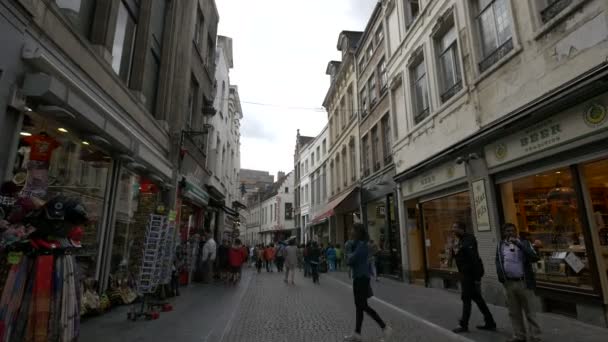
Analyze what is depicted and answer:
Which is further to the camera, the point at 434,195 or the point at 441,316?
the point at 434,195

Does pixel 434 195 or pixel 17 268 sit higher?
pixel 434 195

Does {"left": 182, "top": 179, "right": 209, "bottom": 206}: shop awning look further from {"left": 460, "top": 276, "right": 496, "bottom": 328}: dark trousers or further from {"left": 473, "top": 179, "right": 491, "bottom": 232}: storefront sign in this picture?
{"left": 460, "top": 276, "right": 496, "bottom": 328}: dark trousers

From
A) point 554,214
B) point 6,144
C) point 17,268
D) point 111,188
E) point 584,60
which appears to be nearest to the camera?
point 17,268

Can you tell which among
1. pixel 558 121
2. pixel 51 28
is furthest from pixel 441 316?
pixel 51 28

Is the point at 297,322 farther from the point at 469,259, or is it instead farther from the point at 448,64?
the point at 448,64

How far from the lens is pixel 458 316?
6.74m

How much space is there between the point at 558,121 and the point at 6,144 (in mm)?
8766

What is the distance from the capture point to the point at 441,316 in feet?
22.2

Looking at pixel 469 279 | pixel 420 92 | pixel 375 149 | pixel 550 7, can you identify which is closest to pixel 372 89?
pixel 375 149

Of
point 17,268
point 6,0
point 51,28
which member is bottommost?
point 17,268

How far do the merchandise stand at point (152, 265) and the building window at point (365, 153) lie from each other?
41.7 feet

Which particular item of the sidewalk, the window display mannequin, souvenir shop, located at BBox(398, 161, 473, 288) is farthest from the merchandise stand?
souvenir shop, located at BBox(398, 161, 473, 288)

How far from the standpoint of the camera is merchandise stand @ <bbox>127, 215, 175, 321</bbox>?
6567 millimetres

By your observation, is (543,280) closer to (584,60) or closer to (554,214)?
(554,214)
